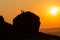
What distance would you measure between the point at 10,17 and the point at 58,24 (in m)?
0.60

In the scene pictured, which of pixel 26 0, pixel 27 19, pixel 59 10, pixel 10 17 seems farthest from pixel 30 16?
pixel 59 10

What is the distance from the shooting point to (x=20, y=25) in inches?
33.2

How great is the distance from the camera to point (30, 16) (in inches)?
33.0

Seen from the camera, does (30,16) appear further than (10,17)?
No

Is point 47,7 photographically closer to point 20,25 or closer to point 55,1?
point 55,1

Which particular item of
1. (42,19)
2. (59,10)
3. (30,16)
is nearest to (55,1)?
(59,10)

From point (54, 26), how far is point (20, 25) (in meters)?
1.05

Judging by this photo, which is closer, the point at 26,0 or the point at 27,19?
the point at 27,19

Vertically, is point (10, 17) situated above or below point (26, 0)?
below

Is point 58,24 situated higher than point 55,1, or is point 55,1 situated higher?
point 55,1

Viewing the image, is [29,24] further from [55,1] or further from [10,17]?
[55,1]

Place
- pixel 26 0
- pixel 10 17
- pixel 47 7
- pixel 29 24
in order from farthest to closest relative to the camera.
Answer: pixel 47 7, pixel 26 0, pixel 10 17, pixel 29 24

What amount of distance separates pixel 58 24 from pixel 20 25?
108cm

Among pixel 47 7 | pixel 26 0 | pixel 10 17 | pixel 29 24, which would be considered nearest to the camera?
pixel 29 24
